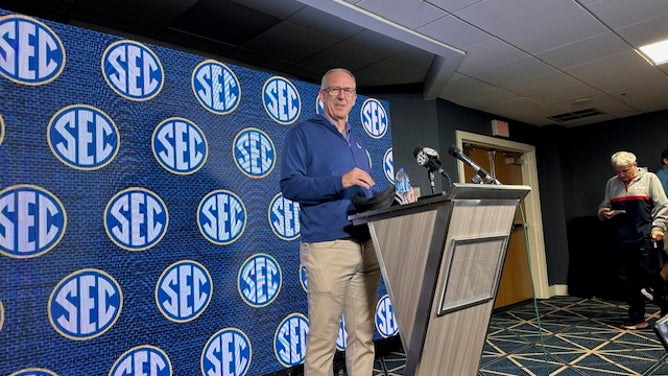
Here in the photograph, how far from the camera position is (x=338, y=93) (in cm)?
167

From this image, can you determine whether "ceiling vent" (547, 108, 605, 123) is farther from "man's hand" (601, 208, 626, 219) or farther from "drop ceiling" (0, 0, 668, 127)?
"man's hand" (601, 208, 626, 219)

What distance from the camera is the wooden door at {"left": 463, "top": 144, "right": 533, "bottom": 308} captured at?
5.27 meters

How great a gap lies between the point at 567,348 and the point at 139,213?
2.89 metres

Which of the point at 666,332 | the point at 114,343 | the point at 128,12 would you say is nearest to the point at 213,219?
the point at 114,343

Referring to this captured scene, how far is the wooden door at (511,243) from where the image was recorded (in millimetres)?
5273

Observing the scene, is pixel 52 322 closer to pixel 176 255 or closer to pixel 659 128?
pixel 176 255

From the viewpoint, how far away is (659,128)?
18.4ft

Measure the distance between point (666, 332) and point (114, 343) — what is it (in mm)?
1969

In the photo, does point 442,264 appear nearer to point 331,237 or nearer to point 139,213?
point 331,237

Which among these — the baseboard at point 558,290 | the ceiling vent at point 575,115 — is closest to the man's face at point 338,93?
the ceiling vent at point 575,115

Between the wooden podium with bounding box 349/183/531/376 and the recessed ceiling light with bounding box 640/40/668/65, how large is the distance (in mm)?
3106

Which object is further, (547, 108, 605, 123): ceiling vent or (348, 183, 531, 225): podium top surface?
(547, 108, 605, 123): ceiling vent

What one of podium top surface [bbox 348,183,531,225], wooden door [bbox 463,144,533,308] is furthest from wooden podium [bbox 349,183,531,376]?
wooden door [bbox 463,144,533,308]

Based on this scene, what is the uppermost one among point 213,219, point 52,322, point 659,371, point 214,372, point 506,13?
point 506,13
